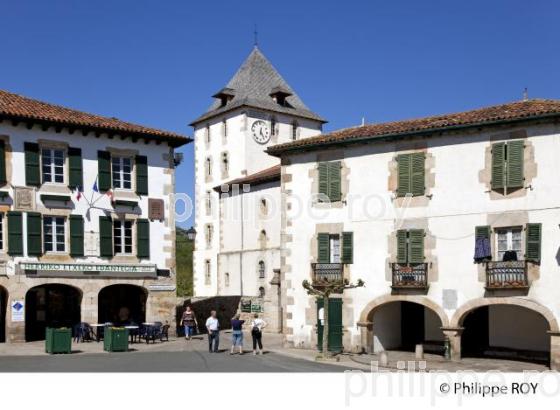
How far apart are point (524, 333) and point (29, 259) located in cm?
1807

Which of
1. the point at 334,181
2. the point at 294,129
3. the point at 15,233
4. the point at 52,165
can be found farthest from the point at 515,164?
the point at 294,129

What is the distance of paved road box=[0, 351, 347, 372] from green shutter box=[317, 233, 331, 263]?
152 inches

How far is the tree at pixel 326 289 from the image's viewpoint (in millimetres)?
25250

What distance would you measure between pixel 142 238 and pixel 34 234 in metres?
4.43

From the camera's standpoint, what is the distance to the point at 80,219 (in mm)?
29172

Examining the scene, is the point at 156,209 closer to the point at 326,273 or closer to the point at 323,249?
Answer: the point at 323,249

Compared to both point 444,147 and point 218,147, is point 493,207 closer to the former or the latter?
point 444,147

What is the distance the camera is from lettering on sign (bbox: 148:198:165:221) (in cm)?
3110

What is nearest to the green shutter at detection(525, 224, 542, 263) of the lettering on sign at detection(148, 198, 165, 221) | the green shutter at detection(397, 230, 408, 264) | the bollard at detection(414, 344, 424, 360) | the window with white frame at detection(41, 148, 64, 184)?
the green shutter at detection(397, 230, 408, 264)

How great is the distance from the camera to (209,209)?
57.1m

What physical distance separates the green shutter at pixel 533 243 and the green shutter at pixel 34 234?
57.3ft

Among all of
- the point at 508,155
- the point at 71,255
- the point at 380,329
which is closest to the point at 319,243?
the point at 380,329

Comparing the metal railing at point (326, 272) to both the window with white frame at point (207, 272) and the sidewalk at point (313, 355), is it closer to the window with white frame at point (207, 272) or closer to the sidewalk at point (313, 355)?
the sidewalk at point (313, 355)

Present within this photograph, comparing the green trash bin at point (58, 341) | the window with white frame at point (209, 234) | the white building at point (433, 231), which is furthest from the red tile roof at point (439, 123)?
the window with white frame at point (209, 234)
